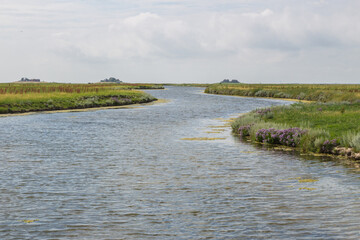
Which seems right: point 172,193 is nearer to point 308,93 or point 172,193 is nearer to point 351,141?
point 351,141

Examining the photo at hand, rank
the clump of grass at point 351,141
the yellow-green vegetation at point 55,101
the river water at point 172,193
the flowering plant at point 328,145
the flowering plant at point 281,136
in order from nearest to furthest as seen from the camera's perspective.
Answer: the river water at point 172,193 < the clump of grass at point 351,141 < the flowering plant at point 328,145 < the flowering plant at point 281,136 < the yellow-green vegetation at point 55,101


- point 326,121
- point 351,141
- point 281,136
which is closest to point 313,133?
point 281,136

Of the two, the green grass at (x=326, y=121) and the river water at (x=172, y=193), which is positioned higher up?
the green grass at (x=326, y=121)

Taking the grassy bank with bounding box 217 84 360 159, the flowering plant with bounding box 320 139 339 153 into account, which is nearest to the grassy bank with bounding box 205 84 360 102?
the grassy bank with bounding box 217 84 360 159

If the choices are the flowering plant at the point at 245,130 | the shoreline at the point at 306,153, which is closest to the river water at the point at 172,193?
the shoreline at the point at 306,153

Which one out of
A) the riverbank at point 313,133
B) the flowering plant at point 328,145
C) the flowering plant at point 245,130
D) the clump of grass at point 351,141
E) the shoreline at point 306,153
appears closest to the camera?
the shoreline at point 306,153

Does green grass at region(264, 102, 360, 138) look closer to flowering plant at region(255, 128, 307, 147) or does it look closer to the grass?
the grass

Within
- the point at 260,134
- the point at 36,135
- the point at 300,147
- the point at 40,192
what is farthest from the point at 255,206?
the point at 36,135

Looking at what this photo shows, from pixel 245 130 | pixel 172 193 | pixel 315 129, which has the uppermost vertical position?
pixel 315 129

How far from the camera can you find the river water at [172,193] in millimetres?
10109

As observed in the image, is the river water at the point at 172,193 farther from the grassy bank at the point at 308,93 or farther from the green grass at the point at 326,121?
the grassy bank at the point at 308,93

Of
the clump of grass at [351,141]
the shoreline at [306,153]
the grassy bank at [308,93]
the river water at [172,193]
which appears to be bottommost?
the river water at [172,193]

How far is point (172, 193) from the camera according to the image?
532 inches

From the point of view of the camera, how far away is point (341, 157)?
19.9 metres
